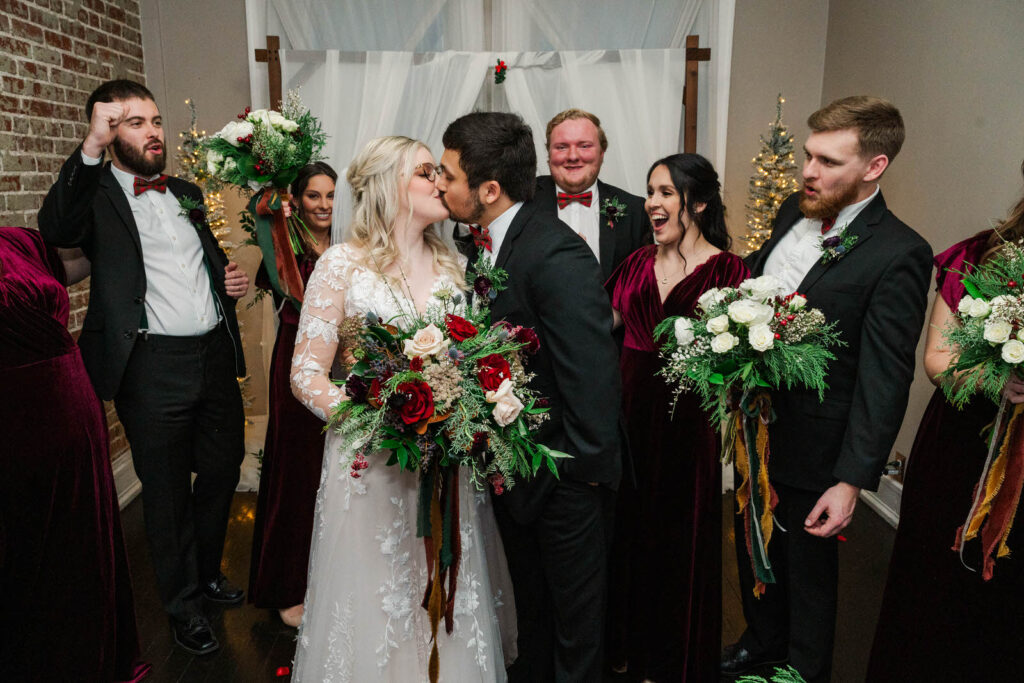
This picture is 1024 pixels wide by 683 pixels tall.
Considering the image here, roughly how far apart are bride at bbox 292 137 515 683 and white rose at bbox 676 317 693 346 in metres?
0.76

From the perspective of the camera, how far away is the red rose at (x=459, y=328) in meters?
1.86

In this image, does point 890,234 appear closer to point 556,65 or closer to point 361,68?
point 556,65

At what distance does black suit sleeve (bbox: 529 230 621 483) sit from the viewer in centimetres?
200

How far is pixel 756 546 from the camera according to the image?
2.43 metres

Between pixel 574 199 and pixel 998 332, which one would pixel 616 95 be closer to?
pixel 574 199

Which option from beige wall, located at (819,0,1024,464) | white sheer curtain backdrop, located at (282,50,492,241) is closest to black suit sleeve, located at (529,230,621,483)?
beige wall, located at (819,0,1024,464)

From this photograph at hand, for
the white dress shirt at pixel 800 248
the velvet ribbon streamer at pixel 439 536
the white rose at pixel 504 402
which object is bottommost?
the velvet ribbon streamer at pixel 439 536

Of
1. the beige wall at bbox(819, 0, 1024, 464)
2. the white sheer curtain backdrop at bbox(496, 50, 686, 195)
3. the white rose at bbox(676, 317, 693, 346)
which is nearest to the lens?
the white rose at bbox(676, 317, 693, 346)

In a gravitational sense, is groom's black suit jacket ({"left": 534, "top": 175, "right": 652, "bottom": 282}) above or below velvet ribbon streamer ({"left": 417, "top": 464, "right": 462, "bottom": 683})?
above

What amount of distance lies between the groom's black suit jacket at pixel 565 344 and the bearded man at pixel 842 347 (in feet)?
2.34

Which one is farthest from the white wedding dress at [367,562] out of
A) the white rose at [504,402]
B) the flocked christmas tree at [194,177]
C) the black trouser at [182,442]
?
the flocked christmas tree at [194,177]

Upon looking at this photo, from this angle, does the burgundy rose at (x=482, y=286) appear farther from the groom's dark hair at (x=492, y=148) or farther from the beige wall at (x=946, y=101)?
the beige wall at (x=946, y=101)

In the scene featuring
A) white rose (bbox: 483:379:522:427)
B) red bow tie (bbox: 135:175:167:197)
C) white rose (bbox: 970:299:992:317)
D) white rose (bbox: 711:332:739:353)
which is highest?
red bow tie (bbox: 135:175:167:197)

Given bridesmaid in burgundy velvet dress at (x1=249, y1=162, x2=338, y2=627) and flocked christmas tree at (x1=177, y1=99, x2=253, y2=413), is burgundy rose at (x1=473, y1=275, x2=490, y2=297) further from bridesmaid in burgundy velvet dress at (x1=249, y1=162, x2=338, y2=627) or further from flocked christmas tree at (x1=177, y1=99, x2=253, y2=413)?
flocked christmas tree at (x1=177, y1=99, x2=253, y2=413)
